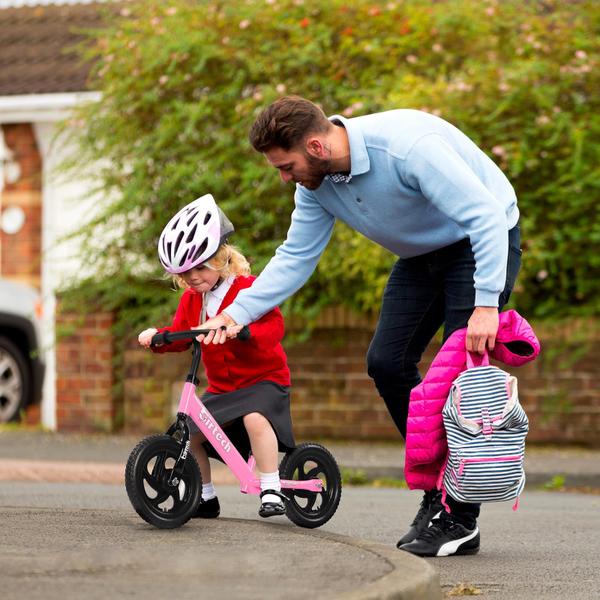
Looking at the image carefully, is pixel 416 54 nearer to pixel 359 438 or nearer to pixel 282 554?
pixel 359 438

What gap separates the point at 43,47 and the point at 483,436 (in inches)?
496

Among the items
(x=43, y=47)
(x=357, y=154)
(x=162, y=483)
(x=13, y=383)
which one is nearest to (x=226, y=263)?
(x=357, y=154)

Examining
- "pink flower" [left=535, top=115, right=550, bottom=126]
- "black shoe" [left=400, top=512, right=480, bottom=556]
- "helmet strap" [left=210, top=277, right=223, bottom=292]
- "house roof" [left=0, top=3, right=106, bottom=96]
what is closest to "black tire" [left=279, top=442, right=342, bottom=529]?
"black shoe" [left=400, top=512, right=480, bottom=556]

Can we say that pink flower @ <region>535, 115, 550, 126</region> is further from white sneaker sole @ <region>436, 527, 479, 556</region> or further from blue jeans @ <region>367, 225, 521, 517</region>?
white sneaker sole @ <region>436, 527, 479, 556</region>

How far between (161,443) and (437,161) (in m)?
1.46

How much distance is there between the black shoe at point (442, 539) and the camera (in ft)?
19.5

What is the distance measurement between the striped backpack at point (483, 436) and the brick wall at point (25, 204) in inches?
427

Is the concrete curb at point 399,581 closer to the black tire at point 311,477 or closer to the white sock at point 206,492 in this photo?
the black tire at point 311,477

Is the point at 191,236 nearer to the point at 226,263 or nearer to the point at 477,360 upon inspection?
the point at 226,263

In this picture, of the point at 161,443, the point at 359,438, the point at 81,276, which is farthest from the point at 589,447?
the point at 161,443

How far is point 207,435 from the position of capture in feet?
19.7

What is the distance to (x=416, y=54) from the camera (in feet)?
43.3

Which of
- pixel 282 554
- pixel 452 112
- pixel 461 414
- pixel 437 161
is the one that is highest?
pixel 452 112

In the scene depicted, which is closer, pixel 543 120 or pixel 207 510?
pixel 207 510
